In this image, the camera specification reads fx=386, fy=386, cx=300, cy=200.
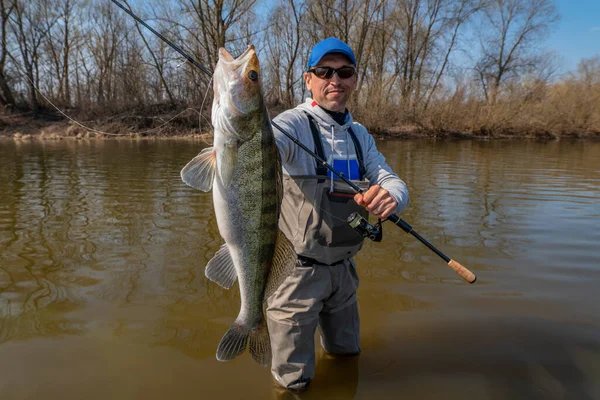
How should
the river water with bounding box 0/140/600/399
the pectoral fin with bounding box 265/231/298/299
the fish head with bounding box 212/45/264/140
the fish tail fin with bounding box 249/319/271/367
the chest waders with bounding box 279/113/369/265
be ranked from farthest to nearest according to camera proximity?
the river water with bounding box 0/140/600/399 < the chest waders with bounding box 279/113/369/265 < the fish tail fin with bounding box 249/319/271/367 < the pectoral fin with bounding box 265/231/298/299 < the fish head with bounding box 212/45/264/140

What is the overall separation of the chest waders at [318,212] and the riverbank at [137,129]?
78.8 ft

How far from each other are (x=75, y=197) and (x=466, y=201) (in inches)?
350

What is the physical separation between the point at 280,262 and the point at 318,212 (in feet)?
1.56

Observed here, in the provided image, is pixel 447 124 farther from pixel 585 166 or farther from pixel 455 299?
pixel 455 299

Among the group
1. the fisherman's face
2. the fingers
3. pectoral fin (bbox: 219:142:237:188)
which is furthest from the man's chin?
pectoral fin (bbox: 219:142:237:188)

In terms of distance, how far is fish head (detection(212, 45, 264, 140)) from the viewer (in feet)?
6.56

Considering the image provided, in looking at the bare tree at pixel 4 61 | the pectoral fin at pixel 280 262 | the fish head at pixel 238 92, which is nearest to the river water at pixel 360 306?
the pectoral fin at pixel 280 262

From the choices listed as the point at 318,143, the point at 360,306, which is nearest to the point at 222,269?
the point at 318,143

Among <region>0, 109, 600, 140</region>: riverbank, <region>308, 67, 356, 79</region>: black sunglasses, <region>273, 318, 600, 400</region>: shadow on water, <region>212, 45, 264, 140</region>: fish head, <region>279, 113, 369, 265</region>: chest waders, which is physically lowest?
<region>273, 318, 600, 400</region>: shadow on water

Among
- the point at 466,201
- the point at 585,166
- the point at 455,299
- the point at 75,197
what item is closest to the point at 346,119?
the point at 455,299

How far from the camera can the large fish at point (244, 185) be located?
6.62 feet

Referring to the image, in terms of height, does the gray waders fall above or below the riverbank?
below

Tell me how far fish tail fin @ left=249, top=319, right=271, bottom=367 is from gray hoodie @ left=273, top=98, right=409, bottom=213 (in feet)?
3.49

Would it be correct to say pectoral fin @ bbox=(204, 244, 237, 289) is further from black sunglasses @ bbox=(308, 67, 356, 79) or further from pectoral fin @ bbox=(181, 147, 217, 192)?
black sunglasses @ bbox=(308, 67, 356, 79)
